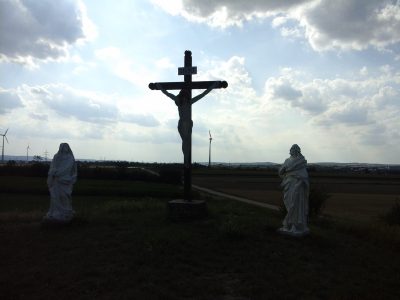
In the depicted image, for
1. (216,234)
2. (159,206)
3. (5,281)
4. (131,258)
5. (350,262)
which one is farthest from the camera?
(159,206)

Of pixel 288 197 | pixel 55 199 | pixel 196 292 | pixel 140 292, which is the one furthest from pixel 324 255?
pixel 55 199

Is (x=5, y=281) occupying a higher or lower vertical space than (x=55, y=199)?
lower

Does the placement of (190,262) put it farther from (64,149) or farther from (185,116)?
(64,149)

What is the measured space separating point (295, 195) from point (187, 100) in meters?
3.85

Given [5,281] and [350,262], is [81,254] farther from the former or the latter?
[350,262]

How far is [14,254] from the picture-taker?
29.9ft

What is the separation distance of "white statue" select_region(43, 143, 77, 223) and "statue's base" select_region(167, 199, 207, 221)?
8.15 ft

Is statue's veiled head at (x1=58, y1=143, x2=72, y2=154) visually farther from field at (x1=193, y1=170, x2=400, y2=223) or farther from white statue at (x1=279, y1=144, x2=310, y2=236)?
field at (x1=193, y1=170, x2=400, y2=223)

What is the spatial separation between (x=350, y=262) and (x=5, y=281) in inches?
240

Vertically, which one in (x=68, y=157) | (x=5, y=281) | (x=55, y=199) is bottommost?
(x=5, y=281)

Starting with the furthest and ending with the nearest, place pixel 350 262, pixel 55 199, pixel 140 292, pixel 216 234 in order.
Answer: pixel 55 199, pixel 216 234, pixel 350 262, pixel 140 292

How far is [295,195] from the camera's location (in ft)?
34.0

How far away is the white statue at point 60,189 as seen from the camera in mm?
11375

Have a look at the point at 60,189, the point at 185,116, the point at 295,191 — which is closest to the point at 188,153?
the point at 185,116
